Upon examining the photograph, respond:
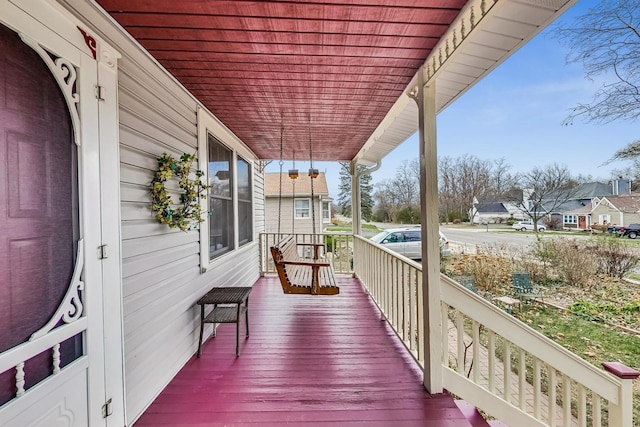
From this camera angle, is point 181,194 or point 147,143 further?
point 181,194

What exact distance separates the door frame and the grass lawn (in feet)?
17.2

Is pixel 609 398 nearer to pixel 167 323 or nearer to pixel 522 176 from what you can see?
pixel 167 323

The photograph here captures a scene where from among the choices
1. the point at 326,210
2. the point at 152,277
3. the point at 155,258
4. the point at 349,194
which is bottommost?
the point at 152,277

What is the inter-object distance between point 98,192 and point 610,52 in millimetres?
5526

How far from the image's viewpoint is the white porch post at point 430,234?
2.13 metres

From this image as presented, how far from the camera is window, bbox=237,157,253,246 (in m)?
4.71

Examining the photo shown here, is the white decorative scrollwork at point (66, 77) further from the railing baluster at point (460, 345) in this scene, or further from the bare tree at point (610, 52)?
the bare tree at point (610, 52)

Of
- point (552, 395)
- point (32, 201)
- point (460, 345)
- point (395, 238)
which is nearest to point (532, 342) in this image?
point (552, 395)

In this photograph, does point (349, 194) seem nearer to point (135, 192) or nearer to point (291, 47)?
point (291, 47)

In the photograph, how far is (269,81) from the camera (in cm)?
246

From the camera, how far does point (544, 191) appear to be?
690cm

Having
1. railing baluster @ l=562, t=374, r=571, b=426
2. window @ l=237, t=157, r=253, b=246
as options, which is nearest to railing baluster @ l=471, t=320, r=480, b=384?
railing baluster @ l=562, t=374, r=571, b=426

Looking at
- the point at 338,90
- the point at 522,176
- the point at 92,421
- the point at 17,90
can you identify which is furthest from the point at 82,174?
the point at 522,176

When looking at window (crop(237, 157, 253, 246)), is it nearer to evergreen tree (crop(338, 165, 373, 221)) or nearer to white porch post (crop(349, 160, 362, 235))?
white porch post (crop(349, 160, 362, 235))
